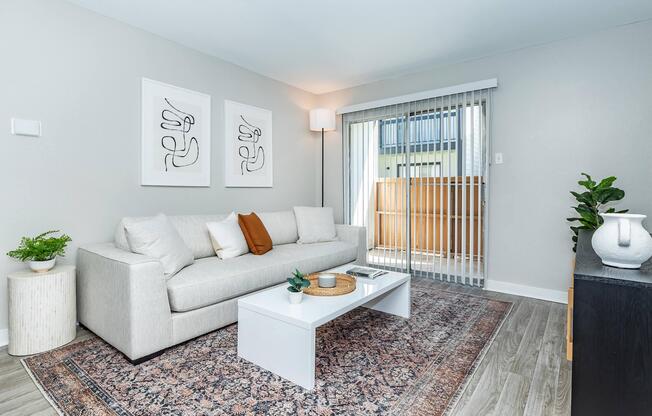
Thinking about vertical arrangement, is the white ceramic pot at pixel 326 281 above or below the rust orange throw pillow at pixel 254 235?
below

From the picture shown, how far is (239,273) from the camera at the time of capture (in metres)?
2.47

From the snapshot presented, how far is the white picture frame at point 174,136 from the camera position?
2918mm

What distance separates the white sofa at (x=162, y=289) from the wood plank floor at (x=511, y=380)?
1.34 feet

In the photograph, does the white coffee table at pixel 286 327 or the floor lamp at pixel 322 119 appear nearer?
the white coffee table at pixel 286 327

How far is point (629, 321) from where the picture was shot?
0.95m

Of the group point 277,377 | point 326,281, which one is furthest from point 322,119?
point 277,377

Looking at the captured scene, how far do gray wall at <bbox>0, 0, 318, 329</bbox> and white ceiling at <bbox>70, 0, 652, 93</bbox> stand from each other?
21 centimetres

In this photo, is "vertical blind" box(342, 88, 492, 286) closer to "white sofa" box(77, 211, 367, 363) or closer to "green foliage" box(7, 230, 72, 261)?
"white sofa" box(77, 211, 367, 363)

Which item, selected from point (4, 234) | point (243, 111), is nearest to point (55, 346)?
point (4, 234)

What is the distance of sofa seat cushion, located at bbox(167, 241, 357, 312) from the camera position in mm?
2154

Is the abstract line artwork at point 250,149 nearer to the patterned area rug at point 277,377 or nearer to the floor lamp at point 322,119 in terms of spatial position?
the floor lamp at point 322,119

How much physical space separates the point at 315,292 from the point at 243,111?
2447 millimetres

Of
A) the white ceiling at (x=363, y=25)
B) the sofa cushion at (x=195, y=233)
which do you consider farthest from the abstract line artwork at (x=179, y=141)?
the white ceiling at (x=363, y=25)

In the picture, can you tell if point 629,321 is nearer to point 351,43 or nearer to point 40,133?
point 351,43
